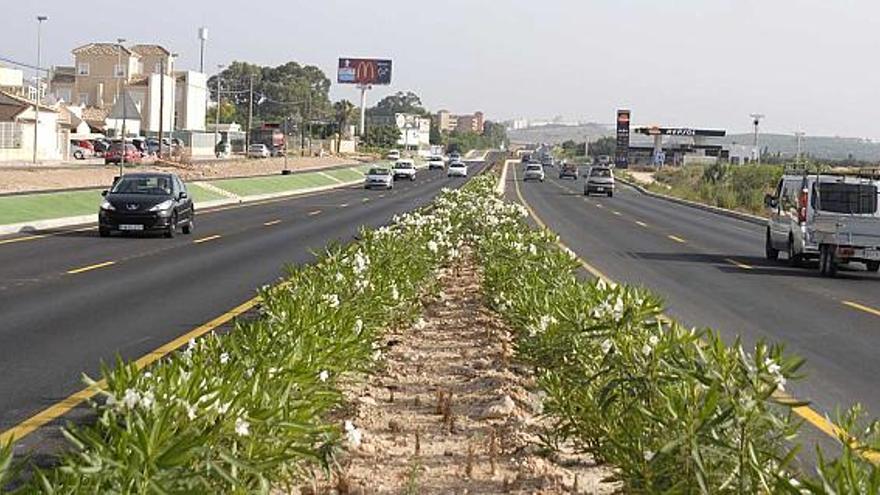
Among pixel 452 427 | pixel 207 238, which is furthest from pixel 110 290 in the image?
pixel 207 238

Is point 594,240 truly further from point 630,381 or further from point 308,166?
point 308,166

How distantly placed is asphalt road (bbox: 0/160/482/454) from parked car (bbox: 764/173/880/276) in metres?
9.88

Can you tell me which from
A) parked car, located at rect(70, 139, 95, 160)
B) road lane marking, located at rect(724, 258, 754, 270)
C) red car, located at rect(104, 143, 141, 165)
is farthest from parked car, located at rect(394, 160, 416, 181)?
road lane marking, located at rect(724, 258, 754, 270)

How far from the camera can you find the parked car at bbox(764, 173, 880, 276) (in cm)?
2391

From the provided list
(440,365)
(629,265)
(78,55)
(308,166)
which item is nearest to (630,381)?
(440,365)

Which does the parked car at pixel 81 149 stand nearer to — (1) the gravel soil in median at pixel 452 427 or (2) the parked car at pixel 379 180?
(2) the parked car at pixel 379 180

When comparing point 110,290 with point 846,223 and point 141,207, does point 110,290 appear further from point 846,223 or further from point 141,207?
point 846,223

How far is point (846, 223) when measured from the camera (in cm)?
2381

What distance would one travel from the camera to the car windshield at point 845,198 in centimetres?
2495

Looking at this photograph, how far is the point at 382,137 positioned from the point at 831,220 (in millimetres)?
164922

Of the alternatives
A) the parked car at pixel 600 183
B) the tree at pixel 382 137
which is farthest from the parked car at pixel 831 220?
the tree at pixel 382 137

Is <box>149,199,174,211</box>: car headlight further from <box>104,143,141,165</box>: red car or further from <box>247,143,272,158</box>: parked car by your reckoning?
<box>247,143,272,158</box>: parked car

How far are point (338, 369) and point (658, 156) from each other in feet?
460

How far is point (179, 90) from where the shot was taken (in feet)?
459
